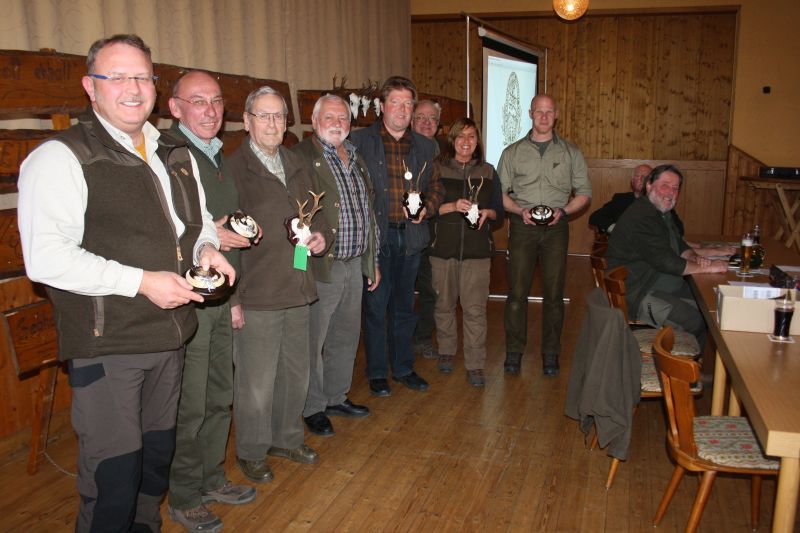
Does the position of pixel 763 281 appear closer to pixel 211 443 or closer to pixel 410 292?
pixel 410 292

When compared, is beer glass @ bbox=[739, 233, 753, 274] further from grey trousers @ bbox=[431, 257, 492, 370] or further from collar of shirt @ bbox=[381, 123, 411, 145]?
collar of shirt @ bbox=[381, 123, 411, 145]

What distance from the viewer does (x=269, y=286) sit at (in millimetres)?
2730

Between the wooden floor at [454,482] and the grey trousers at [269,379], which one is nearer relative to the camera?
the wooden floor at [454,482]

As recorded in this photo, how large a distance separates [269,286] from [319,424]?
958 mm

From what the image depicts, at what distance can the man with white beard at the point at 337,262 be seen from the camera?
3.10 meters

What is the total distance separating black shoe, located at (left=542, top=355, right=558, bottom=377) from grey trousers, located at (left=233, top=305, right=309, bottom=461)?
1.78m

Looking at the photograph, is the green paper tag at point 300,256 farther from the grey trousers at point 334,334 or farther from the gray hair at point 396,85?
the gray hair at point 396,85

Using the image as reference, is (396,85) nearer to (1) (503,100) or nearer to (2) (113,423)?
(2) (113,423)

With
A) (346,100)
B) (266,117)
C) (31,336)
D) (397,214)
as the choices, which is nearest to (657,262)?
(397,214)

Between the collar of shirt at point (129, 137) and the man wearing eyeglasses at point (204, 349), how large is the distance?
33 centimetres

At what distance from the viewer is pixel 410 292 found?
393cm

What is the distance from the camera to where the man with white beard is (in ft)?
10.2

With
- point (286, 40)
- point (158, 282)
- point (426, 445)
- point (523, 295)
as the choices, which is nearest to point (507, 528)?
point (426, 445)

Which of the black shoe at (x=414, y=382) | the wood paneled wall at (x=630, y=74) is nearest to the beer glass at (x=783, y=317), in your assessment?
the black shoe at (x=414, y=382)
